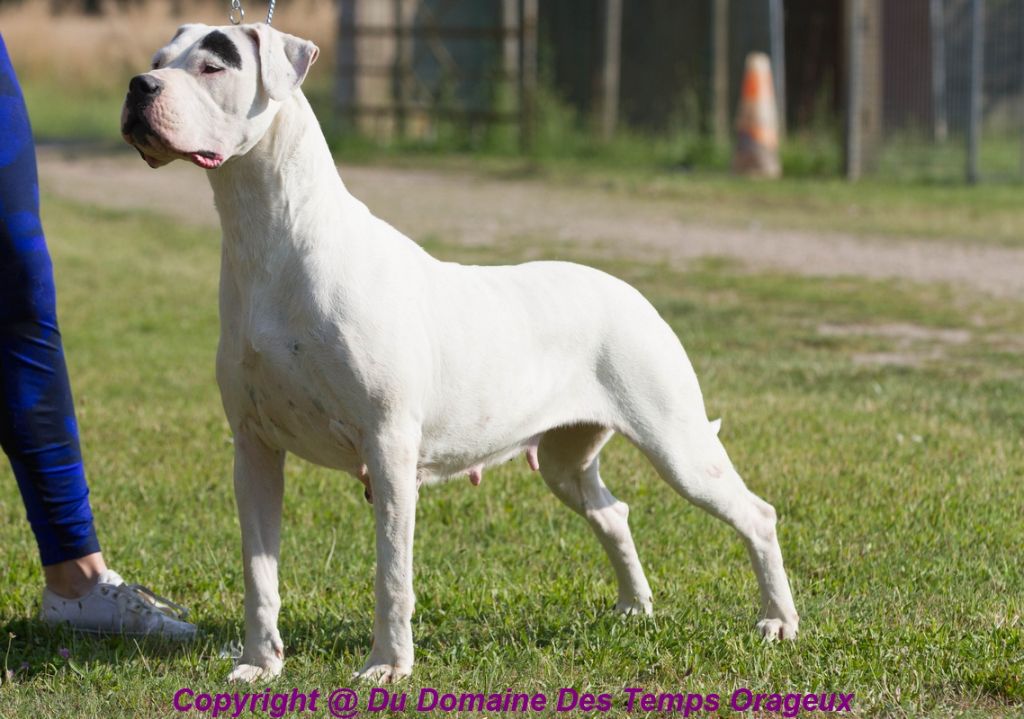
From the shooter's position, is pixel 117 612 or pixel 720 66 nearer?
pixel 117 612

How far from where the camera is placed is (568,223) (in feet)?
44.6

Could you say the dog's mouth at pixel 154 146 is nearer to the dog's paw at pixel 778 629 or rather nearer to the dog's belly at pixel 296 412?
the dog's belly at pixel 296 412

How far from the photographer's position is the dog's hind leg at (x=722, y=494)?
4051 millimetres

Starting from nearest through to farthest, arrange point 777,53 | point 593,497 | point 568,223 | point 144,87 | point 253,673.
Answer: point 144,87 → point 253,673 → point 593,497 → point 568,223 → point 777,53

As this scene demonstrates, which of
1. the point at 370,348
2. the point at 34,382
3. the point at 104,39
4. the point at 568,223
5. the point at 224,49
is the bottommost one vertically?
the point at 568,223

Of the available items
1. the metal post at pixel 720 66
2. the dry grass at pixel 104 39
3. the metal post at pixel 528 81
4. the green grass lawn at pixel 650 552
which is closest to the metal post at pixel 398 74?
the metal post at pixel 528 81

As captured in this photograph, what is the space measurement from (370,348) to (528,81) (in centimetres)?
1587

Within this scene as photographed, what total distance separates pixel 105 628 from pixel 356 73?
1722 cm

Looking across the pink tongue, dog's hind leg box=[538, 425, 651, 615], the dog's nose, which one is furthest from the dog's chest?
dog's hind leg box=[538, 425, 651, 615]

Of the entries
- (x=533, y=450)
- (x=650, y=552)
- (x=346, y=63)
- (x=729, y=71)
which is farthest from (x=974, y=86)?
(x=533, y=450)

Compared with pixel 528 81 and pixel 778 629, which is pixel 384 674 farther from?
pixel 528 81

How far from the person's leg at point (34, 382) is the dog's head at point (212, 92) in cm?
89

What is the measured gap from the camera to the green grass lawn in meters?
3.89

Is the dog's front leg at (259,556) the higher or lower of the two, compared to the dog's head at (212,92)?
lower
